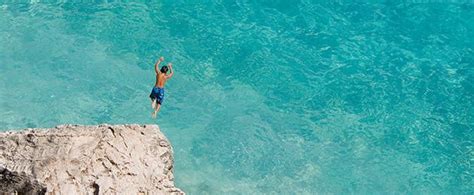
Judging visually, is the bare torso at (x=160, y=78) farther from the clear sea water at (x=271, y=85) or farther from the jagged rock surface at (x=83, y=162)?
the jagged rock surface at (x=83, y=162)

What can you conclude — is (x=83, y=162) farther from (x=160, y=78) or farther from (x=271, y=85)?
(x=271, y=85)

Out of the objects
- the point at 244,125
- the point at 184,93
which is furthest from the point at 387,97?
the point at 184,93

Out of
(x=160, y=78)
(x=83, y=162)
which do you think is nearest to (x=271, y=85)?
(x=160, y=78)

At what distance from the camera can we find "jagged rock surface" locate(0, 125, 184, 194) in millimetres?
7004

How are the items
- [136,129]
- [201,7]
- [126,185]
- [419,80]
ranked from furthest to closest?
[201,7] < [419,80] < [136,129] < [126,185]

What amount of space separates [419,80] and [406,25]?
2.77 meters

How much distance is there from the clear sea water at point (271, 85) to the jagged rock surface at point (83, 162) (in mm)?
6394

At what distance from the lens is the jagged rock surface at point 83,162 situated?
7004 mm

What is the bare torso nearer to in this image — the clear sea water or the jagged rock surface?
the clear sea water

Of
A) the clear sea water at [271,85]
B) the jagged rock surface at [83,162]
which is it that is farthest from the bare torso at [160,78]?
the jagged rock surface at [83,162]

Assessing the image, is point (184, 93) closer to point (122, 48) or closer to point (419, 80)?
point (122, 48)

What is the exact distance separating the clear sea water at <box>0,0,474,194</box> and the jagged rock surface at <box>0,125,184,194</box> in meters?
6.39

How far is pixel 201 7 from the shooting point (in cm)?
2034

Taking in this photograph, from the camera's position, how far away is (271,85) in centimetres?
1759
